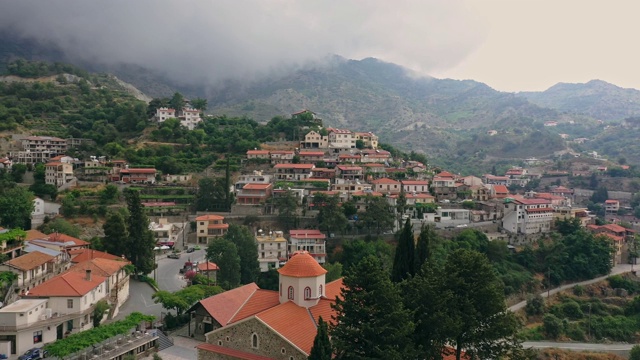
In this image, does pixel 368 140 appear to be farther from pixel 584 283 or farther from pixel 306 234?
pixel 584 283

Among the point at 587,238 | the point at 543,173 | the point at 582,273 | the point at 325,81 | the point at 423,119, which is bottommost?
the point at 582,273

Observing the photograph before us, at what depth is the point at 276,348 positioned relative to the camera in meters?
18.9

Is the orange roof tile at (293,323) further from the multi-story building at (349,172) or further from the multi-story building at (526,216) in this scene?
the multi-story building at (349,172)

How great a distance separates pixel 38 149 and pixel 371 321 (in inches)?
2312

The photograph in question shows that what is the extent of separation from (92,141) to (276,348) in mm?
55419

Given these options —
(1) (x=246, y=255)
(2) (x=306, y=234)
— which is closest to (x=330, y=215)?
(2) (x=306, y=234)

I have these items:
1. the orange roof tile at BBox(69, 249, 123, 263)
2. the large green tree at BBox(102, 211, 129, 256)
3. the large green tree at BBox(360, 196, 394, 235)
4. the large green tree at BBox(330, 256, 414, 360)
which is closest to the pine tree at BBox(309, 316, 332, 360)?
the large green tree at BBox(330, 256, 414, 360)

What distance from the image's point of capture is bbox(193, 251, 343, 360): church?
18922 mm

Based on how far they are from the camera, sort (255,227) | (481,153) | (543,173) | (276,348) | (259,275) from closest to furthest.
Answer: (276,348) → (259,275) → (255,227) → (543,173) → (481,153)

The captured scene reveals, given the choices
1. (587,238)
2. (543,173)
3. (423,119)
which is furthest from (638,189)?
(423,119)

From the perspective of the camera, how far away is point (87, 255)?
33125 mm

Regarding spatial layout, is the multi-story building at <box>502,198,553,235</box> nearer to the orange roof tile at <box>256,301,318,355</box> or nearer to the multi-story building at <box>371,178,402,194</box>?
the multi-story building at <box>371,178,402,194</box>

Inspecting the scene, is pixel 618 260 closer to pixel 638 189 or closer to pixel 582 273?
pixel 582 273

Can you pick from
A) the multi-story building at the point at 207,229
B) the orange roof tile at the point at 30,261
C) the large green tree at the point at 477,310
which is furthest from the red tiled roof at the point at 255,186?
the large green tree at the point at 477,310
